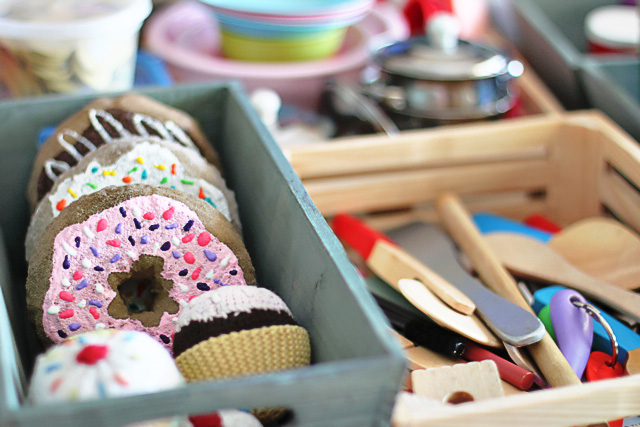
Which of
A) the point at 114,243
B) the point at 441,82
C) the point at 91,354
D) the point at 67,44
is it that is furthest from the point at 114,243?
the point at 441,82

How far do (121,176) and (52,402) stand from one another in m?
0.27

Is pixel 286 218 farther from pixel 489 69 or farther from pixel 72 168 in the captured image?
pixel 489 69

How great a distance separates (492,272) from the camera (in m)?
0.73

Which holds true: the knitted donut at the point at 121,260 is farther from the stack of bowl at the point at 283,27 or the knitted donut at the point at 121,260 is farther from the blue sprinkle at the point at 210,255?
the stack of bowl at the point at 283,27

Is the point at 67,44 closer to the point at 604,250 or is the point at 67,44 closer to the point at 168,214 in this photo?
the point at 168,214

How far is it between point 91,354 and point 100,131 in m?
0.34

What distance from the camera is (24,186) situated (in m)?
0.77

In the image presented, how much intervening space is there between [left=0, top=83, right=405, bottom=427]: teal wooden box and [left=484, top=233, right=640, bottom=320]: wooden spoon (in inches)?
12.3

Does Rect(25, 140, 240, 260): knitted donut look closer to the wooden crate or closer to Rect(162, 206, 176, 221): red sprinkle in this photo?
Rect(162, 206, 176, 221): red sprinkle

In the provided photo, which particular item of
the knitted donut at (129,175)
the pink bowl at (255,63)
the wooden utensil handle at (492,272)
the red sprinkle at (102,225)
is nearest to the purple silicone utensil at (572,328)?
the wooden utensil handle at (492,272)

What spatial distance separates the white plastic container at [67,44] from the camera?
0.81m

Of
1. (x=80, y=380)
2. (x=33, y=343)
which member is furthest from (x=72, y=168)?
(x=80, y=380)

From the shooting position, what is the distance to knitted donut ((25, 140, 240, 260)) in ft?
2.02

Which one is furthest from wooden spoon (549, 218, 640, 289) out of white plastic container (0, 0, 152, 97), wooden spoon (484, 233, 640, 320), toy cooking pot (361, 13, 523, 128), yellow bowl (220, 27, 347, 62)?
white plastic container (0, 0, 152, 97)
